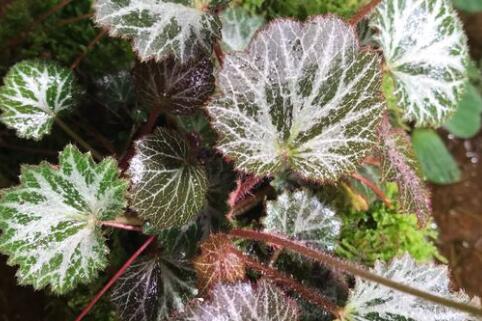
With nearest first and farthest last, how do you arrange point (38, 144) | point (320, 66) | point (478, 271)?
point (320, 66) < point (38, 144) < point (478, 271)

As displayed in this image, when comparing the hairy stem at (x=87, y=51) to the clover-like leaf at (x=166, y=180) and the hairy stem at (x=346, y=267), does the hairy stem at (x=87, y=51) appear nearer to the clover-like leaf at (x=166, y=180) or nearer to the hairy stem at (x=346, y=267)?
the clover-like leaf at (x=166, y=180)

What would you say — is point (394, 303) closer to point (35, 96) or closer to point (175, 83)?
point (175, 83)

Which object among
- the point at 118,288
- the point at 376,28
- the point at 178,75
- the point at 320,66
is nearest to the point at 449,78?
the point at 376,28

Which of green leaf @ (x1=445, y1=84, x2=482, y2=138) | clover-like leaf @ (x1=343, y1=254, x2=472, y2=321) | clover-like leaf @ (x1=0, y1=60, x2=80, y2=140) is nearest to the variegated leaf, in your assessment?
clover-like leaf @ (x1=0, y1=60, x2=80, y2=140)

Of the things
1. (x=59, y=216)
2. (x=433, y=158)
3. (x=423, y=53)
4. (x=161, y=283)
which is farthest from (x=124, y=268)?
Result: (x=433, y=158)

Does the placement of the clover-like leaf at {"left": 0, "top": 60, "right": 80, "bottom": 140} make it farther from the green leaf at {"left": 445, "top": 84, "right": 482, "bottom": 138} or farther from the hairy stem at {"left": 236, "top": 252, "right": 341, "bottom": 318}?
the green leaf at {"left": 445, "top": 84, "right": 482, "bottom": 138}

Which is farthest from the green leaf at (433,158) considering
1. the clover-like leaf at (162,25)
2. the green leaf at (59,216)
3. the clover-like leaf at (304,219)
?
the green leaf at (59,216)

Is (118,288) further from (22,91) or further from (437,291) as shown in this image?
(437,291)
